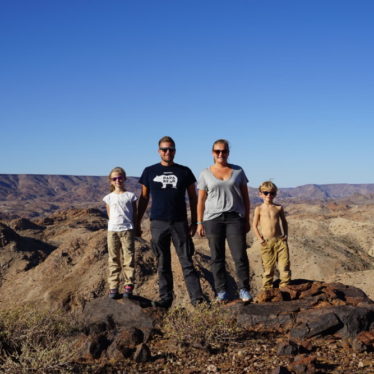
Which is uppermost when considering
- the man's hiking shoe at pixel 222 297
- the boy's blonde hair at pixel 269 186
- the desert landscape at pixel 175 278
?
the boy's blonde hair at pixel 269 186

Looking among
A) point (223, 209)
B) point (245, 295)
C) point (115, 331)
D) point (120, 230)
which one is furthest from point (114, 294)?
point (223, 209)

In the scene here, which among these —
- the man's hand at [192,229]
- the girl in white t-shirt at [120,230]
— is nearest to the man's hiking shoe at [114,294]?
the girl in white t-shirt at [120,230]

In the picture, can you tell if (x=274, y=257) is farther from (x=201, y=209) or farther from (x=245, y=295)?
(x=201, y=209)

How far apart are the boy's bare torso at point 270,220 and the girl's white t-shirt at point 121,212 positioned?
1.75 meters

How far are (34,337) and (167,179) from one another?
230 cm

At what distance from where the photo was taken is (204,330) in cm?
426

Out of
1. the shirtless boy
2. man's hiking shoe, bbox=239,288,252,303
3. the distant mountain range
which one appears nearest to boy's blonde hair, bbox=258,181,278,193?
the shirtless boy

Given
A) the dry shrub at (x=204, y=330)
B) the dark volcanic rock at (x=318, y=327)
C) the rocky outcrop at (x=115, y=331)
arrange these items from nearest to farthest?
the rocky outcrop at (x=115, y=331)
the dry shrub at (x=204, y=330)
the dark volcanic rock at (x=318, y=327)

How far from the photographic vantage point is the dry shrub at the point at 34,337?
3.66 meters

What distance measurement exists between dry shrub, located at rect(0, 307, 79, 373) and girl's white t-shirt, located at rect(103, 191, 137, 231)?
1.31 meters

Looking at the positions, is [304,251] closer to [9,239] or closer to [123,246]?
[9,239]

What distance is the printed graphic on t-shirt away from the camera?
16.4ft

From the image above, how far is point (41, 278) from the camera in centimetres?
1266

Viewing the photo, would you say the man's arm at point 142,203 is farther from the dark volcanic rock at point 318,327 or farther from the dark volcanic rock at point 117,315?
the dark volcanic rock at point 318,327
